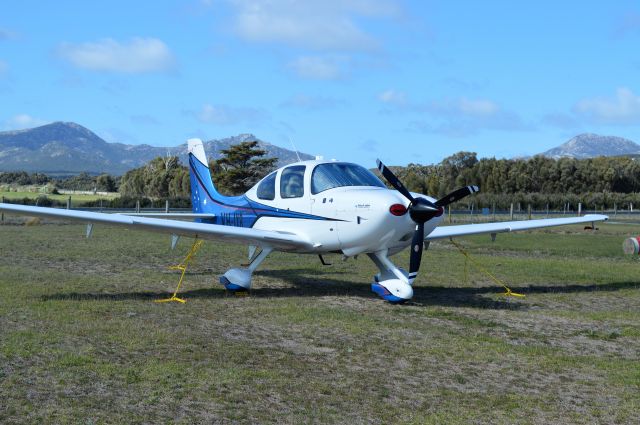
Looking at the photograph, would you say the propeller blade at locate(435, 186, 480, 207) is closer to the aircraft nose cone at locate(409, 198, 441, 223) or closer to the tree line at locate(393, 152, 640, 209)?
the aircraft nose cone at locate(409, 198, 441, 223)

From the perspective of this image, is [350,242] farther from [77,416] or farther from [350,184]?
[77,416]

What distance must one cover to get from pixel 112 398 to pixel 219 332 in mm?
3223

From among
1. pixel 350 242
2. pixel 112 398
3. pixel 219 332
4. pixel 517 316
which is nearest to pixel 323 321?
A: pixel 219 332

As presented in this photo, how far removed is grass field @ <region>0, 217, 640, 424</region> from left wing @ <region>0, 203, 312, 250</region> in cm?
100

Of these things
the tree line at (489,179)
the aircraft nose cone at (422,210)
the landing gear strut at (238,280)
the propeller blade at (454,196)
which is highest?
the tree line at (489,179)

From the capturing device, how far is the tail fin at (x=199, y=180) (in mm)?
16906

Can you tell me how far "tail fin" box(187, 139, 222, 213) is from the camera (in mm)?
16906

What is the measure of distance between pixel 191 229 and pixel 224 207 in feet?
10.9

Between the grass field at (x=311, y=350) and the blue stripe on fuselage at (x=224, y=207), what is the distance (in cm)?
136


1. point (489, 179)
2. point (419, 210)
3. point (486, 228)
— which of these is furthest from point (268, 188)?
point (489, 179)

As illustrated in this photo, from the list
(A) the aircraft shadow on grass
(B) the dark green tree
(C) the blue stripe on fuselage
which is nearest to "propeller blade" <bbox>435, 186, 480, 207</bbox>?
(A) the aircraft shadow on grass

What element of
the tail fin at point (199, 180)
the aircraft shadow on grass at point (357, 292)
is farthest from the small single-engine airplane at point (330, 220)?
the tail fin at point (199, 180)

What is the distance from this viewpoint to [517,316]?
11102 millimetres

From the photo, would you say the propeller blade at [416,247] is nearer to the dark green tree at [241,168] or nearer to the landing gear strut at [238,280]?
the landing gear strut at [238,280]
